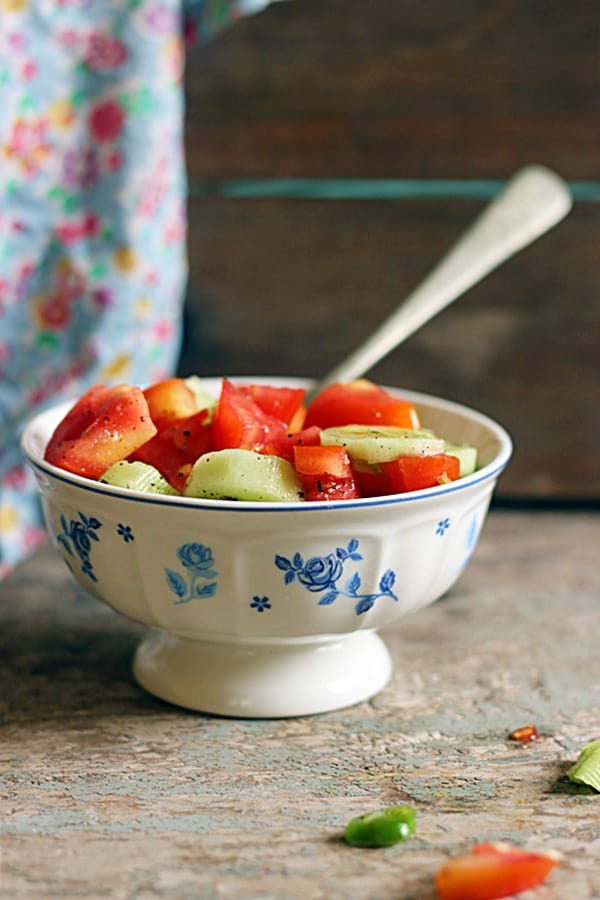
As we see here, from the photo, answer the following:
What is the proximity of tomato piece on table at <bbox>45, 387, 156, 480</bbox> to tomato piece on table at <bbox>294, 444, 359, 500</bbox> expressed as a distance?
0.45ft

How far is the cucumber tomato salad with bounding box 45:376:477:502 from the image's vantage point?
2.89ft

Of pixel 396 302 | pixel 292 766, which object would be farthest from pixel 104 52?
pixel 292 766

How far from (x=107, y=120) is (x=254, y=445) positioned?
1.97ft

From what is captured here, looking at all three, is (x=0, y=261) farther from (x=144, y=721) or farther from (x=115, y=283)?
(x=144, y=721)

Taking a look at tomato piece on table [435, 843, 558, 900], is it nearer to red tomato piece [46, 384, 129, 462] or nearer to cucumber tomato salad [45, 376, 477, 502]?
cucumber tomato salad [45, 376, 477, 502]

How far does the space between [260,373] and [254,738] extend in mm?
707

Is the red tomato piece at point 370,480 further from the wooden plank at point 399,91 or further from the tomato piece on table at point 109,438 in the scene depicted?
the wooden plank at point 399,91

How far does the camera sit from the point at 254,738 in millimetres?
923

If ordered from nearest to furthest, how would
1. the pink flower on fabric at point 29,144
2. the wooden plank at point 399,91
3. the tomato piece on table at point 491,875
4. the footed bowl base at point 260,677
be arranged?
the tomato piece on table at point 491,875, the footed bowl base at point 260,677, the pink flower on fabric at point 29,144, the wooden plank at point 399,91

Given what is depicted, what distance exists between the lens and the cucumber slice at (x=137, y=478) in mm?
894

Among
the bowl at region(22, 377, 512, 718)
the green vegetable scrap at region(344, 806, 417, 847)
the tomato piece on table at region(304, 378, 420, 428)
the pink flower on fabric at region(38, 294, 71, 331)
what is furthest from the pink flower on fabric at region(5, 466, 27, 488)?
the green vegetable scrap at region(344, 806, 417, 847)

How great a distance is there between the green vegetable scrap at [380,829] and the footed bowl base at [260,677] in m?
0.18

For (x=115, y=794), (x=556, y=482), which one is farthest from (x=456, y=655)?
(x=556, y=482)

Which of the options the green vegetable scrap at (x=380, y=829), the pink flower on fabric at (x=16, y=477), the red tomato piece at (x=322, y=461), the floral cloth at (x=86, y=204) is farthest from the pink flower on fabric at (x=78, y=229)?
the green vegetable scrap at (x=380, y=829)
